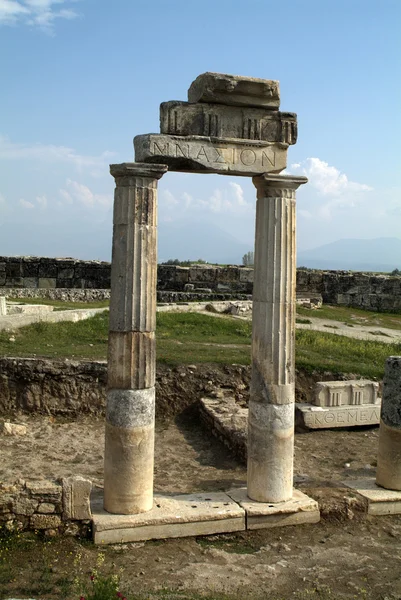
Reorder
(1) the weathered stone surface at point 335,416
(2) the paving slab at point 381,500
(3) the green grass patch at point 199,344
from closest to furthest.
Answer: (2) the paving slab at point 381,500, (1) the weathered stone surface at point 335,416, (3) the green grass patch at point 199,344

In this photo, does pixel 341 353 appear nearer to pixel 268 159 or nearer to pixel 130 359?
pixel 268 159

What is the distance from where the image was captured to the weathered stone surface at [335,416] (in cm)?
1252

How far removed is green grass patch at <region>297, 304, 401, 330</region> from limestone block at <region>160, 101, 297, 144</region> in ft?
46.6

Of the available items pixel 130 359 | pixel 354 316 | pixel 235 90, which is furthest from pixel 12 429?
pixel 354 316

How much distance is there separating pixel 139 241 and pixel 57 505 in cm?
330

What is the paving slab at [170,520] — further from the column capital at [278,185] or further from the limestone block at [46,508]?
the column capital at [278,185]

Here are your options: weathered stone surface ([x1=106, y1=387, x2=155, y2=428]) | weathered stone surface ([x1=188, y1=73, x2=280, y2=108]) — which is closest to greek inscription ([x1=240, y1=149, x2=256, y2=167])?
weathered stone surface ([x1=188, y1=73, x2=280, y2=108])

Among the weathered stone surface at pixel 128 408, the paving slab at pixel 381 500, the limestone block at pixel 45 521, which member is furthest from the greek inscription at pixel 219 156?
the paving slab at pixel 381 500

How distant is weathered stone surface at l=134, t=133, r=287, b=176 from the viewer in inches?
302

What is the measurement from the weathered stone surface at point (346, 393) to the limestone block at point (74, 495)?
6.47 meters

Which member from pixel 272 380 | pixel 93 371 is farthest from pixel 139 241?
pixel 93 371

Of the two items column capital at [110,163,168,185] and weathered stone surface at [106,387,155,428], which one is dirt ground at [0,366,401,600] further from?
column capital at [110,163,168,185]

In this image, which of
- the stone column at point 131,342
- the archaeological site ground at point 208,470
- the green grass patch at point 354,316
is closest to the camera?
the archaeological site ground at point 208,470

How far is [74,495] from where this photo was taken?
7.48 metres
